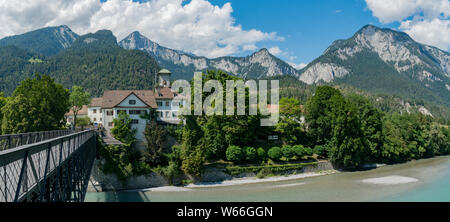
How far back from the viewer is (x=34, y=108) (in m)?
34.4

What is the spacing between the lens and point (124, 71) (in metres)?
147

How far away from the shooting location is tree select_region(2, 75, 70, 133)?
110 ft

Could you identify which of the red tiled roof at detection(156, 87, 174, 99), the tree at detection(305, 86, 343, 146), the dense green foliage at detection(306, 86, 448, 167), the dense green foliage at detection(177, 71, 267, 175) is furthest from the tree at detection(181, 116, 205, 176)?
the tree at detection(305, 86, 343, 146)

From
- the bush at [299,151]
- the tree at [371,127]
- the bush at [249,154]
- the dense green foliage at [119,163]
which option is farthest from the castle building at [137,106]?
the tree at [371,127]

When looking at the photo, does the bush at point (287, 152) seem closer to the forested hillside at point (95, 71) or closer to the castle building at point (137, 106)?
the castle building at point (137, 106)

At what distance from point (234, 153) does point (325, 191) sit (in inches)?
506

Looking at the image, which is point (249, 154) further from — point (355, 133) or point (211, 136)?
point (355, 133)

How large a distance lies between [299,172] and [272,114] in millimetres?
11145

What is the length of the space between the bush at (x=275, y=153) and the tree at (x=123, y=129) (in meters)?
19.8

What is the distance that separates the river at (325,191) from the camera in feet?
102

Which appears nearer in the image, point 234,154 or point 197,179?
point 197,179

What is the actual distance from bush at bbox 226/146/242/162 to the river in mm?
4393

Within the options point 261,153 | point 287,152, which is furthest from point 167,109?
point 287,152
